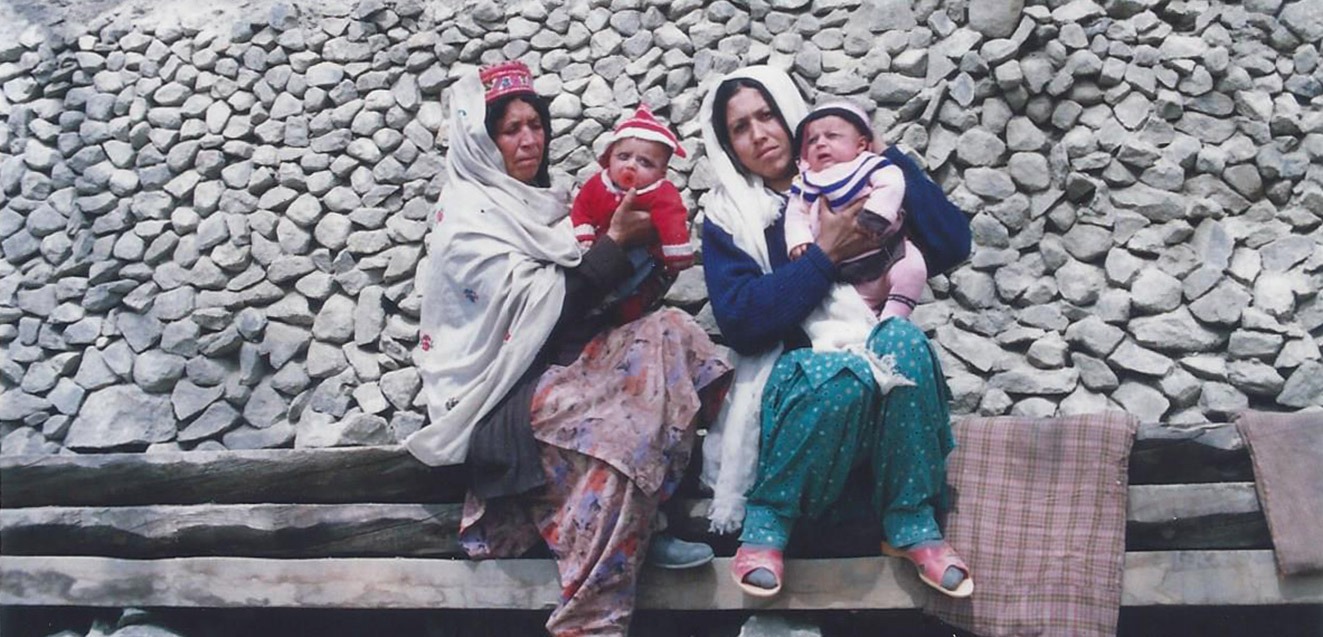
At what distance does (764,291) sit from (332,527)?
1447 mm

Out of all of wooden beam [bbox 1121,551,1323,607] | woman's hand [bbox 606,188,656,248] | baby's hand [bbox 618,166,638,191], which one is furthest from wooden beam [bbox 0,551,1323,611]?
baby's hand [bbox 618,166,638,191]

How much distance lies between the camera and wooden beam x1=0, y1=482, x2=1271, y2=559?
3211 millimetres

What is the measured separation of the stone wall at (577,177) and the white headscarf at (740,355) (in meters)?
1.46

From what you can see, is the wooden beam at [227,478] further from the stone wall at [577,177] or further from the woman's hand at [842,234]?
the woman's hand at [842,234]

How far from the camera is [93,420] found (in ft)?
17.0

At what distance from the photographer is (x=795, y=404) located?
3.04 metres

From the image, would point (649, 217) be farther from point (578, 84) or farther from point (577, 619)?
point (578, 84)

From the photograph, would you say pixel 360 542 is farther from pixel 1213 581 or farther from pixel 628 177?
pixel 1213 581

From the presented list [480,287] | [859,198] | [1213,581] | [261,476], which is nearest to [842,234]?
[859,198]

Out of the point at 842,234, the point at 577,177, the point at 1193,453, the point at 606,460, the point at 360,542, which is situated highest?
the point at 842,234

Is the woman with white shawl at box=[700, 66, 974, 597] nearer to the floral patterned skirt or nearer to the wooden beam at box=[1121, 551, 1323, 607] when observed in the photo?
the floral patterned skirt

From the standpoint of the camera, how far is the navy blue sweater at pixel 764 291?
314 cm

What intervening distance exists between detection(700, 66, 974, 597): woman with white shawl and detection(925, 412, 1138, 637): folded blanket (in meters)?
0.10

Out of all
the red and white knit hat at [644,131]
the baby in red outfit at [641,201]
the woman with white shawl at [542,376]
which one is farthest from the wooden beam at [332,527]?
the red and white knit hat at [644,131]
